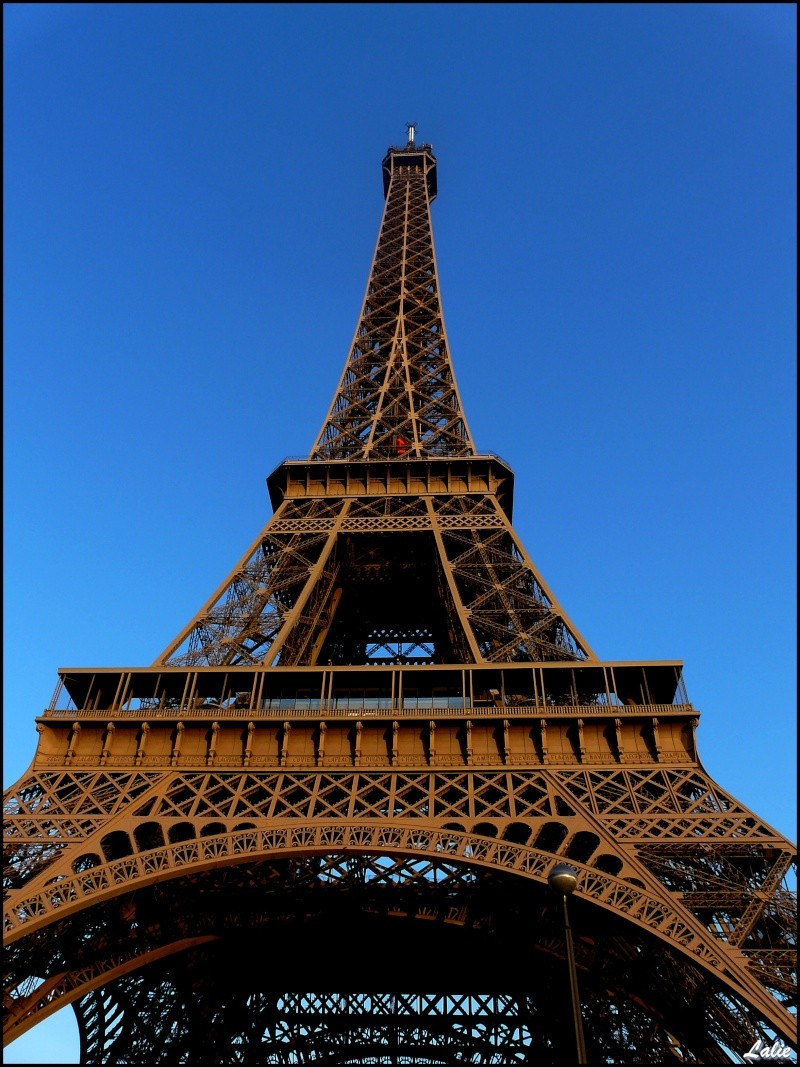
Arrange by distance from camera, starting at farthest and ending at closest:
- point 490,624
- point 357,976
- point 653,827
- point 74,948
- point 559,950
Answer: point 357,976 < point 490,624 < point 559,950 < point 74,948 < point 653,827

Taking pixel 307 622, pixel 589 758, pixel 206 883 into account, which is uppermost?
pixel 307 622

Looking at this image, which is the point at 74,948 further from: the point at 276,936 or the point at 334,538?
the point at 334,538

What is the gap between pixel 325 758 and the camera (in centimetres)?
2506

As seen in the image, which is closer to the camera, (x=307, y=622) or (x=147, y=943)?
(x=147, y=943)

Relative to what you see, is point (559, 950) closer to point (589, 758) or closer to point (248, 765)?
point (589, 758)

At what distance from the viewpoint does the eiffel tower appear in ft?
69.5

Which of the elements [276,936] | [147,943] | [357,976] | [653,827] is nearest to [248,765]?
[147,943]

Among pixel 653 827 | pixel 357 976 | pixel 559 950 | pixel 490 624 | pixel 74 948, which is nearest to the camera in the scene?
pixel 653 827

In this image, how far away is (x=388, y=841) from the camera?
22.2 metres

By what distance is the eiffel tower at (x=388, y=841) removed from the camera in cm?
2117

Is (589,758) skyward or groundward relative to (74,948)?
skyward

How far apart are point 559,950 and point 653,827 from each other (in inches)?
238

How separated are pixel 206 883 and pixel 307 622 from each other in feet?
36.5

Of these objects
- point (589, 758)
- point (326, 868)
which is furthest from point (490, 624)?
point (326, 868)
